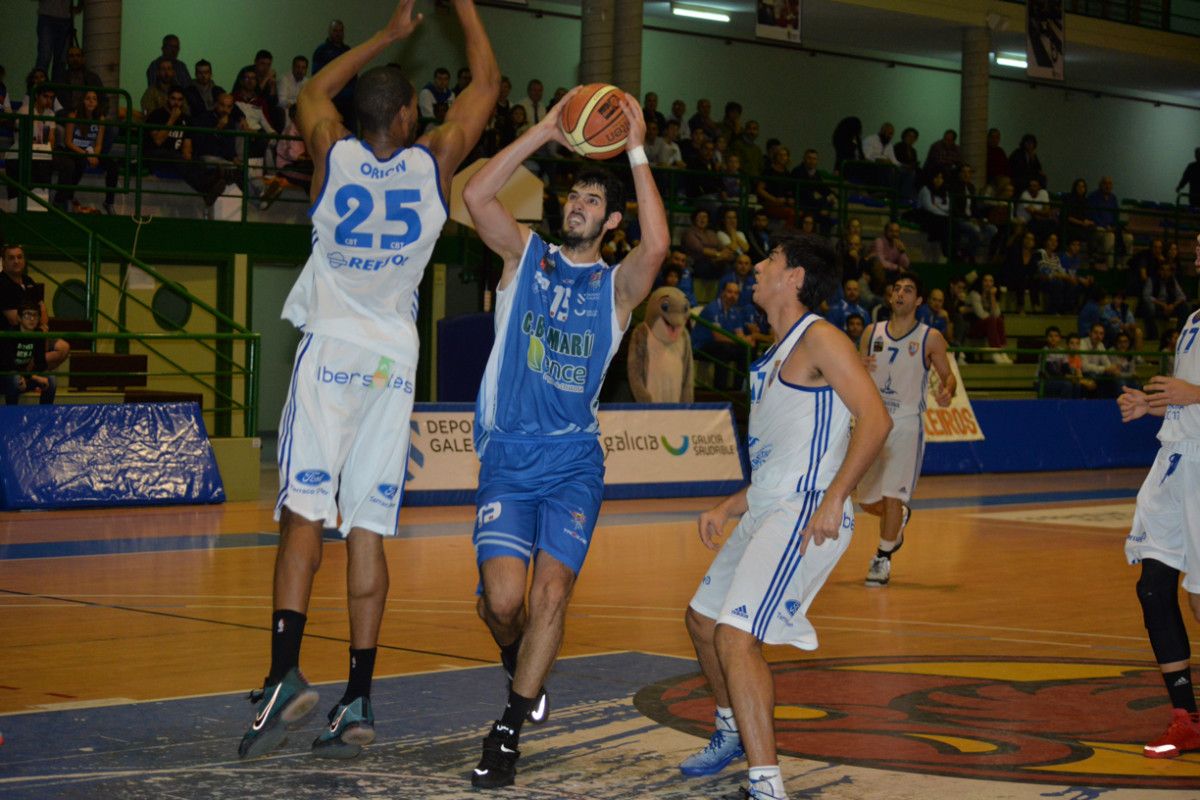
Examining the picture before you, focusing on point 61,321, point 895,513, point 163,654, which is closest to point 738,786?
point 163,654

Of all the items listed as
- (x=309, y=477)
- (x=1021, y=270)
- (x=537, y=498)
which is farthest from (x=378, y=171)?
(x=1021, y=270)

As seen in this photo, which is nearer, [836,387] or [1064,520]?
[836,387]

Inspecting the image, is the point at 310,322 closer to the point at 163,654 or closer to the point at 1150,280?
the point at 163,654

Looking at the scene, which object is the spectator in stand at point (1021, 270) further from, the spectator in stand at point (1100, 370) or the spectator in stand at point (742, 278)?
the spectator in stand at point (742, 278)

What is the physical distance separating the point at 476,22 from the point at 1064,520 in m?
11.2

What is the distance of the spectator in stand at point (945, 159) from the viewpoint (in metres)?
27.5

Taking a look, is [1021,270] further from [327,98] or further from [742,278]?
[327,98]

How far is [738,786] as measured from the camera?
5.59m

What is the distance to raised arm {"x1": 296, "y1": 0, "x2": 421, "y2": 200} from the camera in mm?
5918

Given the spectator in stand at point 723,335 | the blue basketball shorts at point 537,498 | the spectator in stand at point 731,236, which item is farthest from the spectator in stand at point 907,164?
the blue basketball shorts at point 537,498

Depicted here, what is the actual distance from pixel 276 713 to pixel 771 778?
1.68 m

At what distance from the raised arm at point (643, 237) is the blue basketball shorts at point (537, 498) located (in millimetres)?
558

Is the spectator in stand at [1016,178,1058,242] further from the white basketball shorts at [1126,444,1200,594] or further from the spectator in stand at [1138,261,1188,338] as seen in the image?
the white basketball shorts at [1126,444,1200,594]

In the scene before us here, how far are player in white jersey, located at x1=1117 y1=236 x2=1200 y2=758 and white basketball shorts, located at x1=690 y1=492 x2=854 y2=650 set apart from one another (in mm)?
1700
